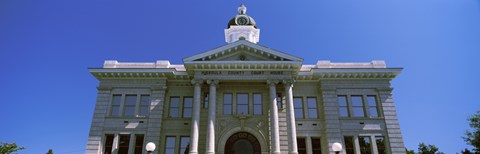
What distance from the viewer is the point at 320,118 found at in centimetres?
2278

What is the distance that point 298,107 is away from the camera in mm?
23328

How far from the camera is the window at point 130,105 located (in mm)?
23047

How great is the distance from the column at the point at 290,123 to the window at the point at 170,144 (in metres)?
8.50

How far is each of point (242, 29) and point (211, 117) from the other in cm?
1621

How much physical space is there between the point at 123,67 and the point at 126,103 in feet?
10.3

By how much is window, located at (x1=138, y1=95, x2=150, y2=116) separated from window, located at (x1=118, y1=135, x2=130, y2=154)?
6.67ft

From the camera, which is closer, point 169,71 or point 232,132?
point 232,132

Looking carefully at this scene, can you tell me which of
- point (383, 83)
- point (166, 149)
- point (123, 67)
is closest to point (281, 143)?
point (166, 149)

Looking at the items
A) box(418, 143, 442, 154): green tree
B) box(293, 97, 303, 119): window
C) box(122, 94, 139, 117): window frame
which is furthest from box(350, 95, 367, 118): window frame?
box(418, 143, 442, 154): green tree

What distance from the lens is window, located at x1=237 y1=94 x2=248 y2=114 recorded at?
22.6 meters

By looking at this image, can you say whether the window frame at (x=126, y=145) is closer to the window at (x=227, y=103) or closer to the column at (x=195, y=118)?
the column at (x=195, y=118)


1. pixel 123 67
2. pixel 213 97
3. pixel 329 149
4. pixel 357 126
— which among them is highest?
pixel 123 67

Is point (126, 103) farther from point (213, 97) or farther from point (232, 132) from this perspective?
point (232, 132)

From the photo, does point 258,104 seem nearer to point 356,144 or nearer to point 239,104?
point 239,104
